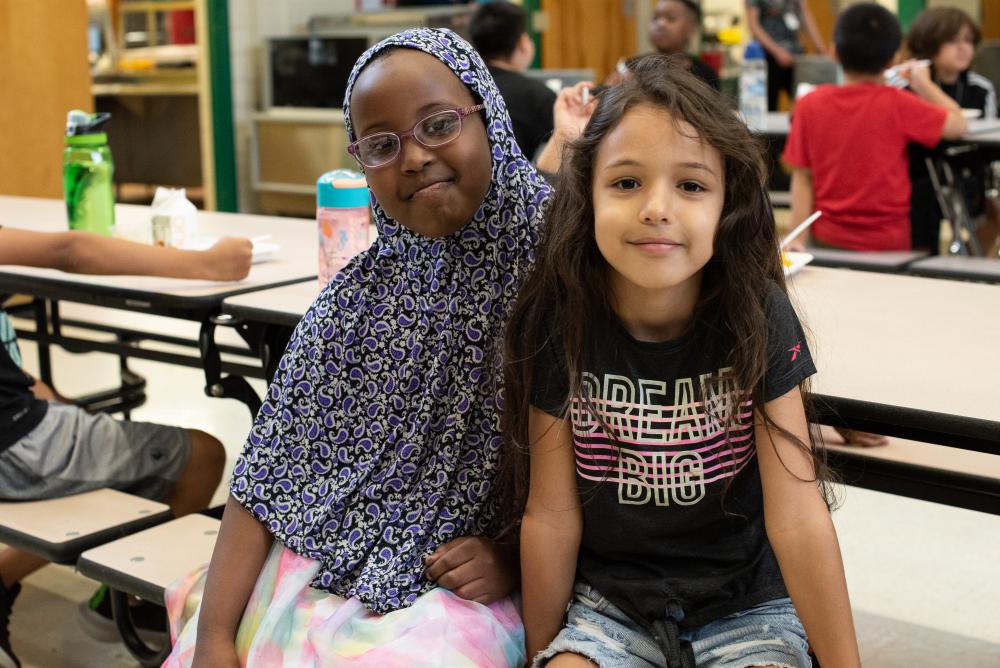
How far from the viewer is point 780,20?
24.5 ft

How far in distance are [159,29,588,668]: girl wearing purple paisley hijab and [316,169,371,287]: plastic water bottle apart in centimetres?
55

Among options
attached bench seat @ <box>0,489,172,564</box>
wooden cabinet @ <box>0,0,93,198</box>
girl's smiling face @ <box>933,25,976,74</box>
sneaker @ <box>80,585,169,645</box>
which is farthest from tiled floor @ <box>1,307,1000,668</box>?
wooden cabinet @ <box>0,0,93,198</box>

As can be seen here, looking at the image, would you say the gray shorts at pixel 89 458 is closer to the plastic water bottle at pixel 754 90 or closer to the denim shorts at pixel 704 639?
the denim shorts at pixel 704 639

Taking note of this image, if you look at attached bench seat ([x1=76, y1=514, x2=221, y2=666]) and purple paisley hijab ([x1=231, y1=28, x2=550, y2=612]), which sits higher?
purple paisley hijab ([x1=231, y1=28, x2=550, y2=612])

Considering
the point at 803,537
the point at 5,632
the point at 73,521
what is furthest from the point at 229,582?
the point at 5,632

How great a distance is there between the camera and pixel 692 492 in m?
1.34

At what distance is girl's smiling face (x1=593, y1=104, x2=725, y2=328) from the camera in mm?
1253

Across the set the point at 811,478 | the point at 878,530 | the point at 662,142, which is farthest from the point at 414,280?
the point at 878,530

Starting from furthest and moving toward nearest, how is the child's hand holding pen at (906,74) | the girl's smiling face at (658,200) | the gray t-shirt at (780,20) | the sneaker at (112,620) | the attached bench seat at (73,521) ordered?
1. the gray t-shirt at (780,20)
2. the child's hand holding pen at (906,74)
3. the sneaker at (112,620)
4. the attached bench seat at (73,521)
5. the girl's smiling face at (658,200)

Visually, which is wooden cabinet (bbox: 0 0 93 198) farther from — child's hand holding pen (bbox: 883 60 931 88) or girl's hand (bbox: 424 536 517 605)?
girl's hand (bbox: 424 536 517 605)

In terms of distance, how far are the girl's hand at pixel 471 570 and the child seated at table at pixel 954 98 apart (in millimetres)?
3382

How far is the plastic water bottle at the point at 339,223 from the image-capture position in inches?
81.6

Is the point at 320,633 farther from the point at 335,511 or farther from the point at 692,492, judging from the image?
the point at 692,492

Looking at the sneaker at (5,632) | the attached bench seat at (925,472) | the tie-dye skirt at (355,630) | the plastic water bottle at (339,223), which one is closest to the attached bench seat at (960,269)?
the attached bench seat at (925,472)
